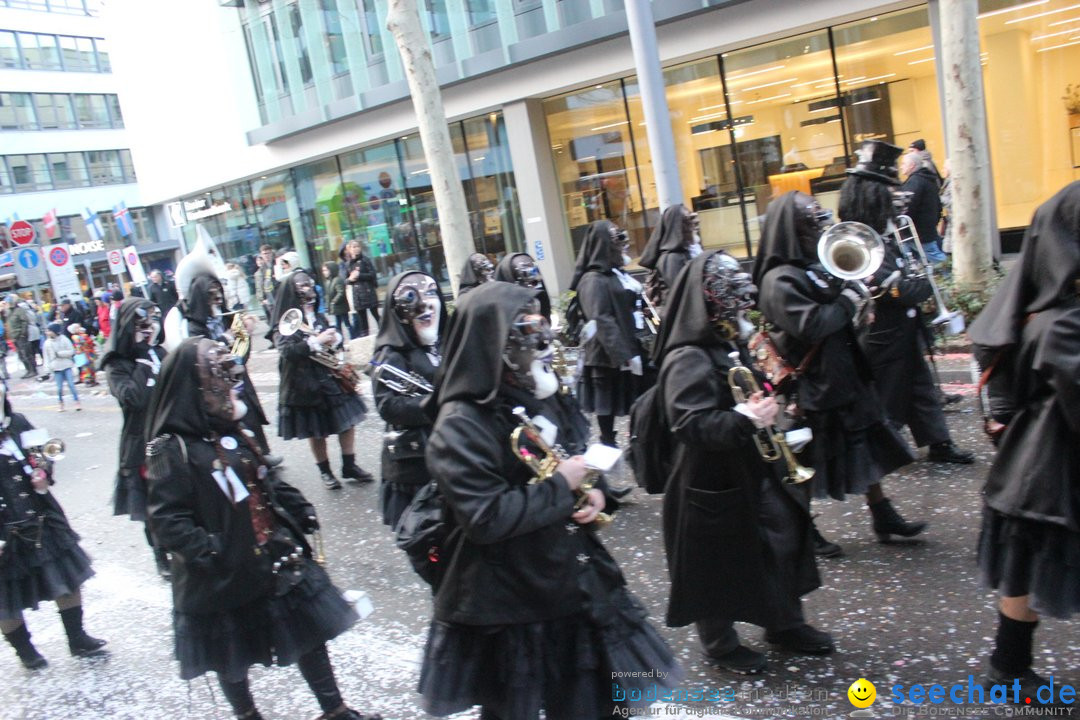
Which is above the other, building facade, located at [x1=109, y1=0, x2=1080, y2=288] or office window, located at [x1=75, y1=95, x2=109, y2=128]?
office window, located at [x1=75, y1=95, x2=109, y2=128]

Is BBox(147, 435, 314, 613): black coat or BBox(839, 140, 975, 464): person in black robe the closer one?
BBox(147, 435, 314, 613): black coat

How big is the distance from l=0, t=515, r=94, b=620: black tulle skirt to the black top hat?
221 inches

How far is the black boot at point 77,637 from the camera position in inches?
214

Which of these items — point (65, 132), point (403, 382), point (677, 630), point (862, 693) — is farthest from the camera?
point (65, 132)

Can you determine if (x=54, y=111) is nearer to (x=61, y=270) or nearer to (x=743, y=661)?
(x=61, y=270)

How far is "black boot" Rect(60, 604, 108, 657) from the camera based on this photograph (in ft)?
17.9

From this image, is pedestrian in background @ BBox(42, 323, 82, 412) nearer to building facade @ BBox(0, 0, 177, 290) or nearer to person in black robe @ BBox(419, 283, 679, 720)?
person in black robe @ BBox(419, 283, 679, 720)

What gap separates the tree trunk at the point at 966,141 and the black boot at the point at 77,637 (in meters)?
8.85

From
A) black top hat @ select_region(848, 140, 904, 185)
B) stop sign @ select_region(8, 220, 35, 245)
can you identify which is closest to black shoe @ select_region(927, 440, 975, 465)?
black top hat @ select_region(848, 140, 904, 185)

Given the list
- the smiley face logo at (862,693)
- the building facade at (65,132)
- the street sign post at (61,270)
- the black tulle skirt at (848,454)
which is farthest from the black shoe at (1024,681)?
the building facade at (65,132)

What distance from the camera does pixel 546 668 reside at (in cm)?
309

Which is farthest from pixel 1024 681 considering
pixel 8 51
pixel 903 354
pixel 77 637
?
pixel 8 51

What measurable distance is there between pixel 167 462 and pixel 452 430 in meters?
1.42

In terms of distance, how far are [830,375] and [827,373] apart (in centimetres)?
2
